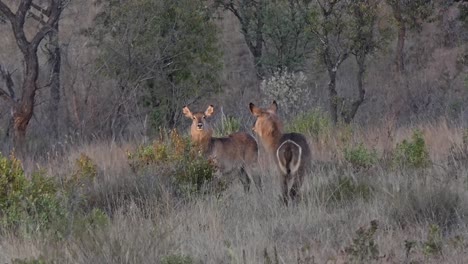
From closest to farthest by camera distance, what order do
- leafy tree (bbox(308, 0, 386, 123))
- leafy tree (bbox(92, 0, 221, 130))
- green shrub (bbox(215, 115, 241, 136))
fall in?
green shrub (bbox(215, 115, 241, 136))
leafy tree (bbox(308, 0, 386, 123))
leafy tree (bbox(92, 0, 221, 130))

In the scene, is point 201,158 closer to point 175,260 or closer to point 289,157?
point 289,157

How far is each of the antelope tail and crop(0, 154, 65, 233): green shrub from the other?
2.54 meters

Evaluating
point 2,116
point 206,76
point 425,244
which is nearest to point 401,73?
point 206,76

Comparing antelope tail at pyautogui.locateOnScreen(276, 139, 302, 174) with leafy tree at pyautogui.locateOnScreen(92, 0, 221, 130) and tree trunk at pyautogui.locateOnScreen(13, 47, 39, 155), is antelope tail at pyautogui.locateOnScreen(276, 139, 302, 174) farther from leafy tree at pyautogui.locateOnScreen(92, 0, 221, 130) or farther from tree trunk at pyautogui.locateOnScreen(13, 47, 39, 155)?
leafy tree at pyautogui.locateOnScreen(92, 0, 221, 130)

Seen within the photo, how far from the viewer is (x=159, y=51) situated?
2091 centimetres

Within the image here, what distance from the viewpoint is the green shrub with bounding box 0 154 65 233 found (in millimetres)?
7968

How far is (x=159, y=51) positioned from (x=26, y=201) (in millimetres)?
12781

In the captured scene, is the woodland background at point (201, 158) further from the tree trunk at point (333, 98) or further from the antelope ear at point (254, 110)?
the antelope ear at point (254, 110)

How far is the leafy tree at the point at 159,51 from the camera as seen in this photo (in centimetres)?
2061

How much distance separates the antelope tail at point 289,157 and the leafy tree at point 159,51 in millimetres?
10307

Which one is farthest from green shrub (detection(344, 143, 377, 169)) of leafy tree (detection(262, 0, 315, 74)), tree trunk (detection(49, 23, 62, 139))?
leafy tree (detection(262, 0, 315, 74))

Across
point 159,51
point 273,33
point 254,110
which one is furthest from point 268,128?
point 273,33

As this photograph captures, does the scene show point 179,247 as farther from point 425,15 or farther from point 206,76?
point 206,76

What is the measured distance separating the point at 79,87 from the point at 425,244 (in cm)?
1476
